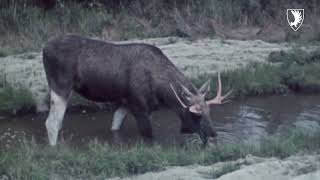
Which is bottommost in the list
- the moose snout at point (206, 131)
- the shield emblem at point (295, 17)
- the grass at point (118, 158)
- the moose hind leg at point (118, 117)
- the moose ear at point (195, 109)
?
the shield emblem at point (295, 17)

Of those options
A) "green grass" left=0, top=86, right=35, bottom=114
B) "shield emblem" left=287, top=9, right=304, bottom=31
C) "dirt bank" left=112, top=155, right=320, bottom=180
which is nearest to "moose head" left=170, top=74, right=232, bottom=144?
"dirt bank" left=112, top=155, right=320, bottom=180

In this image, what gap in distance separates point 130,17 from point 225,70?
5.98 m

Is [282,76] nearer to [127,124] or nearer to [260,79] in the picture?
[260,79]

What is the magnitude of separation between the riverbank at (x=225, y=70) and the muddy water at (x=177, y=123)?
1.14ft

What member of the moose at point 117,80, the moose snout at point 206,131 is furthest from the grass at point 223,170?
the moose at point 117,80

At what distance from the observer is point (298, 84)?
49.8 feet

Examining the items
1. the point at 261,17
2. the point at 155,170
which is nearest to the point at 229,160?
the point at 155,170

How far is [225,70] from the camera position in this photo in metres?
15.4

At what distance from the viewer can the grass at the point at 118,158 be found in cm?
853

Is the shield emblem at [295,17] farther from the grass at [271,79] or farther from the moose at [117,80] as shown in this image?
the moose at [117,80]

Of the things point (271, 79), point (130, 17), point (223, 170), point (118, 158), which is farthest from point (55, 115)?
point (130, 17)

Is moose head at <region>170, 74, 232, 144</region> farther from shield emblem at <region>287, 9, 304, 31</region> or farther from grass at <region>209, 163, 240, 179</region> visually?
shield emblem at <region>287, 9, 304, 31</region>

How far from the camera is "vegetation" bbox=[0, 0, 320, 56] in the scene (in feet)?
63.3

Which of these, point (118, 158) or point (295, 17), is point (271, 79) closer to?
point (118, 158)
